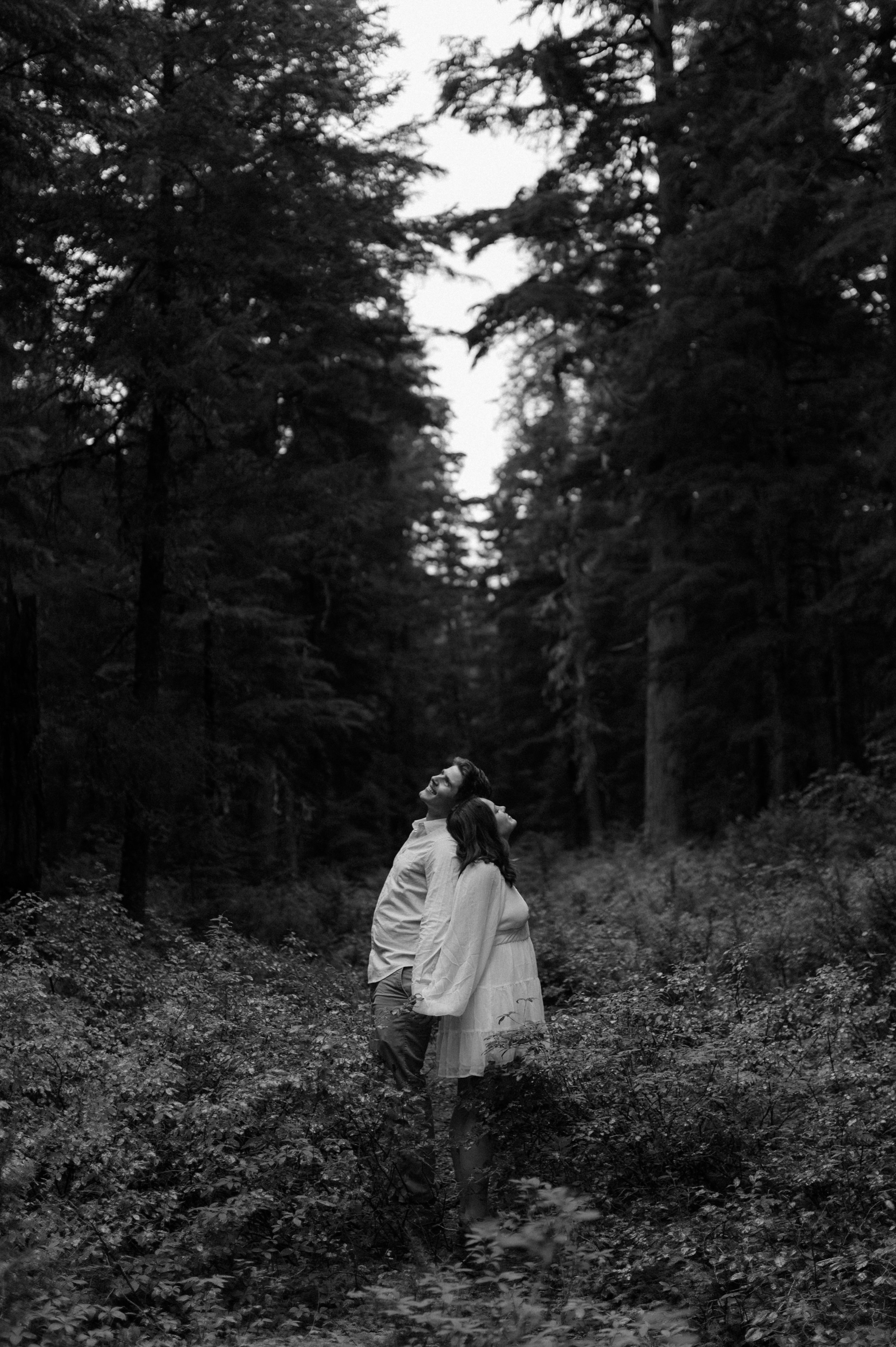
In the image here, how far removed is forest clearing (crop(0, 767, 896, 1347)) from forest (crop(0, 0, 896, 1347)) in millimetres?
31

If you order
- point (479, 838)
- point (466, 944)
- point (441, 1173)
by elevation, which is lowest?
A: point (441, 1173)

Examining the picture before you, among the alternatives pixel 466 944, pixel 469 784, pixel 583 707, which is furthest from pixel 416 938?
pixel 583 707

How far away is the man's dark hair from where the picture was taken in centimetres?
695

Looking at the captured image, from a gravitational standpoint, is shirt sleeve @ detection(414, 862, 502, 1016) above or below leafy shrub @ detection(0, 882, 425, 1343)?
above

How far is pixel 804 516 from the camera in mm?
19922

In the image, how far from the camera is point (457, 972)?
636 centimetres

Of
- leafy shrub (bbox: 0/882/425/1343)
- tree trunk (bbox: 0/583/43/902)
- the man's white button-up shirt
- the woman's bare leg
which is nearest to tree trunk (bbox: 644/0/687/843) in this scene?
tree trunk (bbox: 0/583/43/902)

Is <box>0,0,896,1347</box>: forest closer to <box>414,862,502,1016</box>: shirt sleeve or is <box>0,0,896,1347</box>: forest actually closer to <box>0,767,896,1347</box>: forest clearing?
<box>0,767,896,1347</box>: forest clearing

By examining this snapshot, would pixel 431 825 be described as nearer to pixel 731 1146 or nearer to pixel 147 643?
pixel 731 1146

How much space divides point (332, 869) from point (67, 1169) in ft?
58.4

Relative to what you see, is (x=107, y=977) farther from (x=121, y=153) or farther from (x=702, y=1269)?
(x=121, y=153)

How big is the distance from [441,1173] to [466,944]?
1.72 m

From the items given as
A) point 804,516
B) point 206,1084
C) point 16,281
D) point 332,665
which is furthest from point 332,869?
point 206,1084

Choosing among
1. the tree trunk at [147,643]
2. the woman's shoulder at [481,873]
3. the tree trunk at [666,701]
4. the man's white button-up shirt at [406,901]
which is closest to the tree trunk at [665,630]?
the tree trunk at [666,701]
